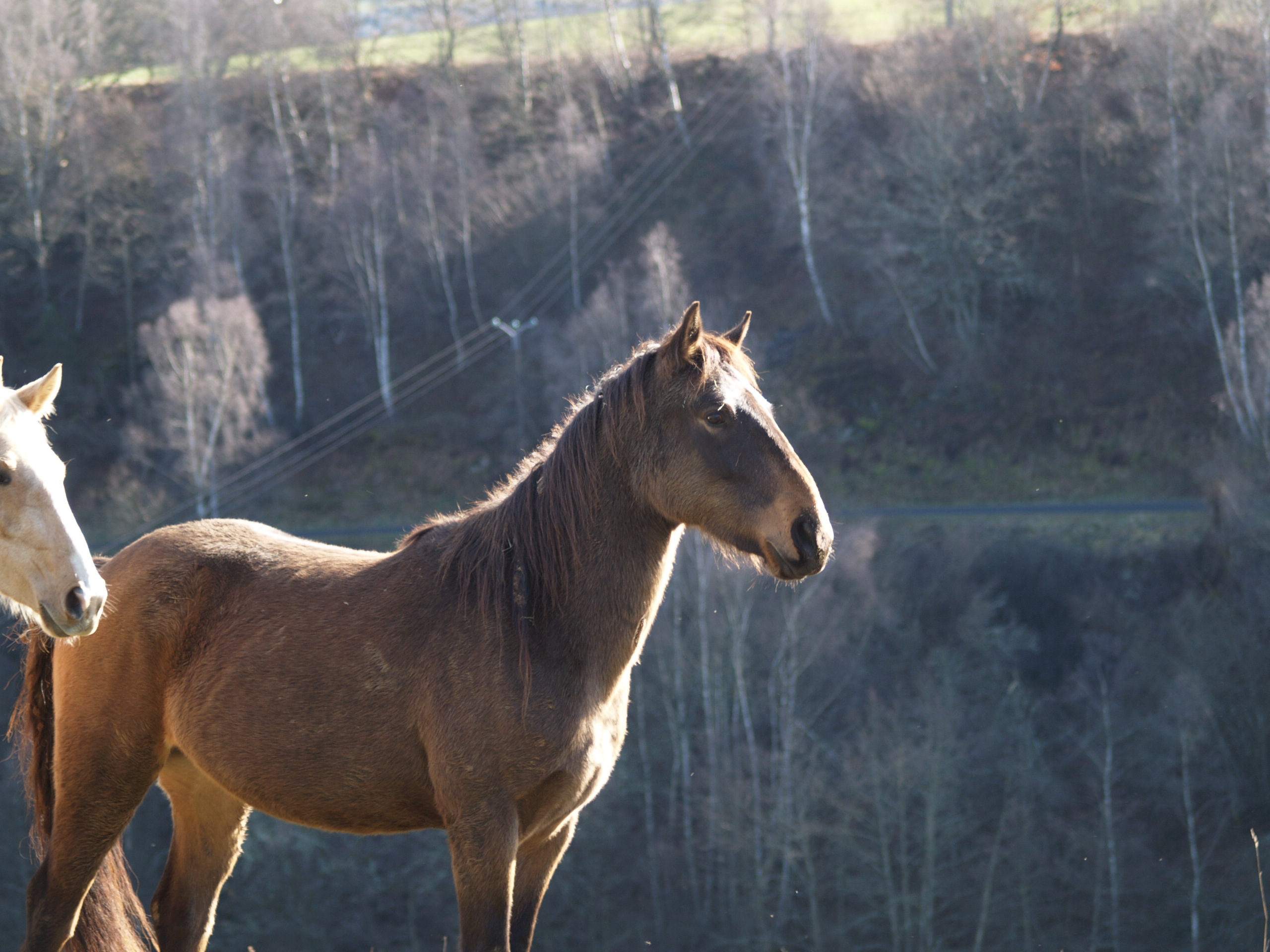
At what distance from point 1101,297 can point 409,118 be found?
26925 millimetres

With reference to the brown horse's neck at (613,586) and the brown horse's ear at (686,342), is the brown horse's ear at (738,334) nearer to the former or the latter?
the brown horse's ear at (686,342)

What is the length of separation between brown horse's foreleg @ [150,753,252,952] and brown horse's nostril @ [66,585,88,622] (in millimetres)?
1396

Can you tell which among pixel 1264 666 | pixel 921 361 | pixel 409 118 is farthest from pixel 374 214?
pixel 1264 666

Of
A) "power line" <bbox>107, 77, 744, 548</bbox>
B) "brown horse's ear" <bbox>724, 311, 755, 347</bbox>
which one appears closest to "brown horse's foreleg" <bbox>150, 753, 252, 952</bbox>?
"brown horse's ear" <bbox>724, 311, 755, 347</bbox>

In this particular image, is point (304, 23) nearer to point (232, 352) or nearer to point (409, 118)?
point (409, 118)

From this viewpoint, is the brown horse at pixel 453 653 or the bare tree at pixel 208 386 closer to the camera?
the brown horse at pixel 453 653

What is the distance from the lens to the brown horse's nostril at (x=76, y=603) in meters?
3.43

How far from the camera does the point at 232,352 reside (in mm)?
32406

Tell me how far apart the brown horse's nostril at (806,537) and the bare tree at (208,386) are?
2995 centimetres

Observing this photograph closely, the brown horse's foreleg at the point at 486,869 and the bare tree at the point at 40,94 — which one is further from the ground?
the bare tree at the point at 40,94

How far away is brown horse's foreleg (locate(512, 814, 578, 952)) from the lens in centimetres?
402

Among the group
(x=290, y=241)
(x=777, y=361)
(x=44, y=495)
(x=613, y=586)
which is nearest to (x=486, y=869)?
(x=613, y=586)

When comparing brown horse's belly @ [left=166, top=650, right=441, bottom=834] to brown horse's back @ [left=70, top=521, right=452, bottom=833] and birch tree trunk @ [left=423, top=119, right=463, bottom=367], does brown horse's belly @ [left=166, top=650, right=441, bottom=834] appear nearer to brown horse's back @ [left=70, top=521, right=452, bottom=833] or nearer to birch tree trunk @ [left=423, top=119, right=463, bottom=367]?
brown horse's back @ [left=70, top=521, right=452, bottom=833]

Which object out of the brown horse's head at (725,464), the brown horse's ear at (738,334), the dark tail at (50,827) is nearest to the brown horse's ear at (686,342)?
the brown horse's head at (725,464)
